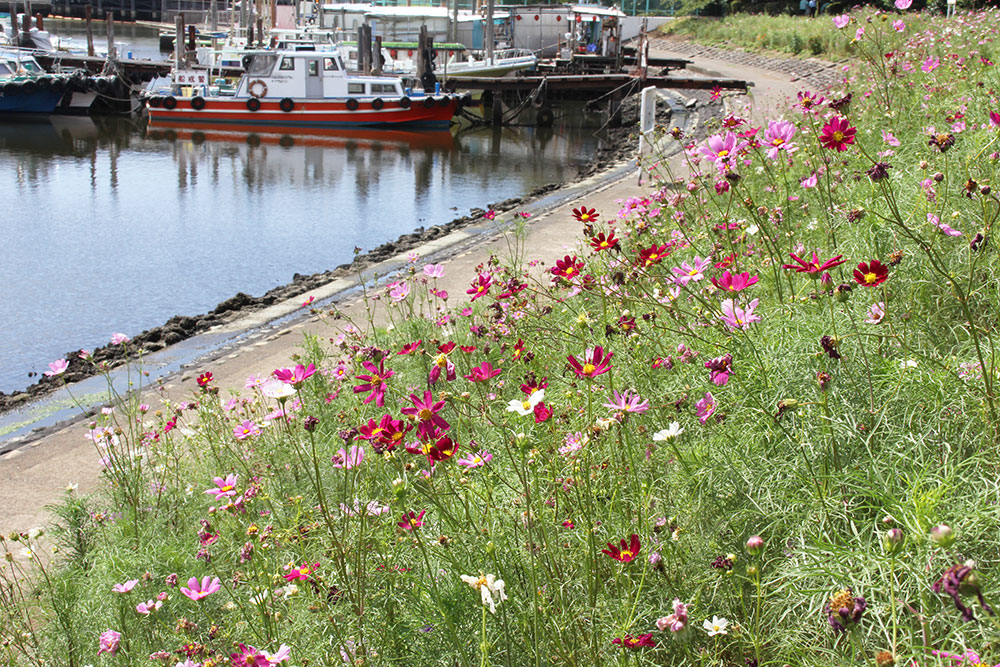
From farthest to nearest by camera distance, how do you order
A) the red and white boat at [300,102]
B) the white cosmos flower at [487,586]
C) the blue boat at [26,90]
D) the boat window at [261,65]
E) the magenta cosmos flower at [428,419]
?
the blue boat at [26,90] → the boat window at [261,65] → the red and white boat at [300,102] → the magenta cosmos flower at [428,419] → the white cosmos flower at [487,586]

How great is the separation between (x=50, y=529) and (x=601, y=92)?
28.3 m

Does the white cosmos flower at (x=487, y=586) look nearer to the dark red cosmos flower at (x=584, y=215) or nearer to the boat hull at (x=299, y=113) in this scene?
the dark red cosmos flower at (x=584, y=215)

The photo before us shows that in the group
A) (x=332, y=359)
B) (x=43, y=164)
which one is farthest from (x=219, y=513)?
(x=43, y=164)

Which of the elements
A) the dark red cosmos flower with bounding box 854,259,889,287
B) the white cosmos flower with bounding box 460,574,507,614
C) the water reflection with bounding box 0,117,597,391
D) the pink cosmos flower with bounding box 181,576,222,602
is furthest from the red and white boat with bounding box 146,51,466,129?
the white cosmos flower with bounding box 460,574,507,614

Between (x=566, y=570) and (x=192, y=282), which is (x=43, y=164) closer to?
(x=192, y=282)

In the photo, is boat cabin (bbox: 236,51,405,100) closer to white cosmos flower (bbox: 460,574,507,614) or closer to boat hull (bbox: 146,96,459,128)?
boat hull (bbox: 146,96,459,128)

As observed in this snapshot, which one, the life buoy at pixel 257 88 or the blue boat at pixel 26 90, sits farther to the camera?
the blue boat at pixel 26 90

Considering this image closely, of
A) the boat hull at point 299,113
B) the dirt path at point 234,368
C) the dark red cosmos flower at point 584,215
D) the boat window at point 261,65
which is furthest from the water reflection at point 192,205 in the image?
the dark red cosmos flower at point 584,215

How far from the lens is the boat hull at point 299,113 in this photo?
23969 millimetres

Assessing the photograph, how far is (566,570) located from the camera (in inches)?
84.7

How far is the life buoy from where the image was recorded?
24109 mm

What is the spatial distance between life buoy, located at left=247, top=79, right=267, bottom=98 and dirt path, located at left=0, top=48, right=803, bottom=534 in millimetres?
14877

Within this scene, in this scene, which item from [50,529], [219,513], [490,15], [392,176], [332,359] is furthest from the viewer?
[490,15]

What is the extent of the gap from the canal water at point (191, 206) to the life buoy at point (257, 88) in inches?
64.0
